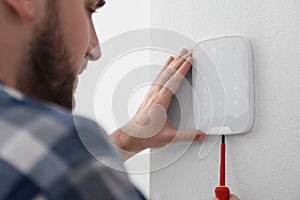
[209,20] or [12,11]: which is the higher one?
[12,11]

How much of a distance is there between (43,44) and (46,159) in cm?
21

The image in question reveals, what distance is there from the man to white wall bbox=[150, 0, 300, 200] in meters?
0.24

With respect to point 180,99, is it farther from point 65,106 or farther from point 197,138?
point 65,106

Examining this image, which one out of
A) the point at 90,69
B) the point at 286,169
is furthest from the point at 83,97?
the point at 286,169

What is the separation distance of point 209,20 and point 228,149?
241 mm

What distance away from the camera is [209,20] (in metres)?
0.96

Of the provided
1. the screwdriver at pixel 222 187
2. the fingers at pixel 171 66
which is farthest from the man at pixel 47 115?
the screwdriver at pixel 222 187

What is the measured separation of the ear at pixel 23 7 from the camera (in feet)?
1.65

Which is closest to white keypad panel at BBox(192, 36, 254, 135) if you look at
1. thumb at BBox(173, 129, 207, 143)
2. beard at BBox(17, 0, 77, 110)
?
thumb at BBox(173, 129, 207, 143)

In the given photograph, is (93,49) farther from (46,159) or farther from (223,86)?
(46,159)

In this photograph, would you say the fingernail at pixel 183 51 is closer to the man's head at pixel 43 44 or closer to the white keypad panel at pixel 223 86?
the white keypad panel at pixel 223 86

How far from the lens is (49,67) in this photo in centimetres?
61

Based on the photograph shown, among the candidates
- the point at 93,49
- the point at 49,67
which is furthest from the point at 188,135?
the point at 49,67

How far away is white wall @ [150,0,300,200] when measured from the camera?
32.6 inches
